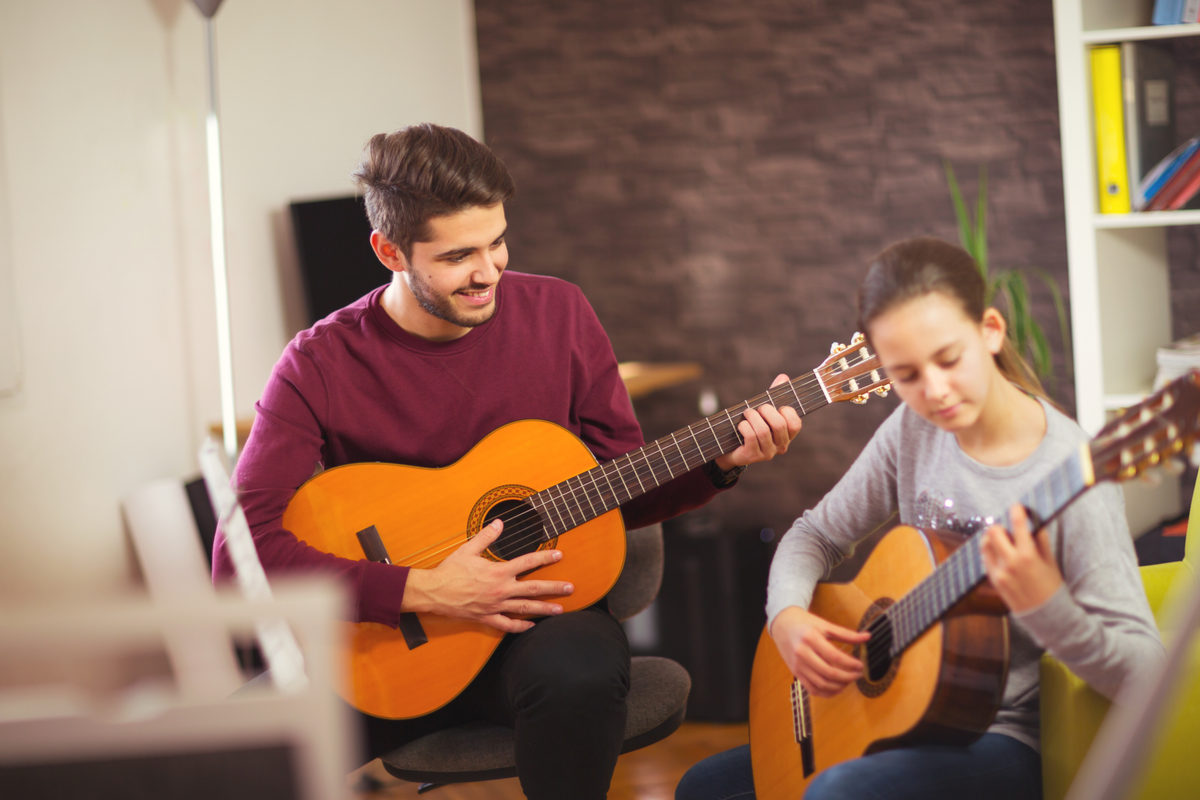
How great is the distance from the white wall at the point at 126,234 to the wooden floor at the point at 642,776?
0.77 meters

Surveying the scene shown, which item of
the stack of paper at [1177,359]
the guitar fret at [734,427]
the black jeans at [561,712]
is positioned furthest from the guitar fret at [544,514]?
the stack of paper at [1177,359]

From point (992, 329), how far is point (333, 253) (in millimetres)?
1882

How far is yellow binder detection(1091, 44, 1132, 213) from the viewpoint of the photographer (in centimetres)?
232

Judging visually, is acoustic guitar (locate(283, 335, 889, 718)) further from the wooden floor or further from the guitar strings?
the wooden floor

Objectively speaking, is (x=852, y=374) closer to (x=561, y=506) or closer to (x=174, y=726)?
(x=561, y=506)

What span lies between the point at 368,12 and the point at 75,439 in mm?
1608

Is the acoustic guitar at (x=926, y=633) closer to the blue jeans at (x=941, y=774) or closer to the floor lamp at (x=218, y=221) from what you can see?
the blue jeans at (x=941, y=774)

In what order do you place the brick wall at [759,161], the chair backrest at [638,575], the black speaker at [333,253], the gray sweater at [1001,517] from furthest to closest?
the brick wall at [759,161], the black speaker at [333,253], the chair backrest at [638,575], the gray sweater at [1001,517]

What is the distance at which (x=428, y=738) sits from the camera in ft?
5.05

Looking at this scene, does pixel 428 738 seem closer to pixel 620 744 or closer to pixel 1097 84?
pixel 620 744

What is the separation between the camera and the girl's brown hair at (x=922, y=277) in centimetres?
111

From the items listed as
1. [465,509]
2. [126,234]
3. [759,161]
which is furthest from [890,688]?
[759,161]

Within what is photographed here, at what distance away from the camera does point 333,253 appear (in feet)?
8.72

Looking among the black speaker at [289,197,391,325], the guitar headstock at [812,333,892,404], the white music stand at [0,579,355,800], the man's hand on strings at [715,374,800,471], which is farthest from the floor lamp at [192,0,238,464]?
the white music stand at [0,579,355,800]
